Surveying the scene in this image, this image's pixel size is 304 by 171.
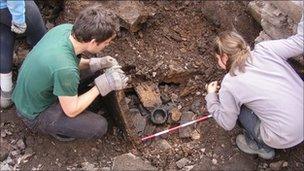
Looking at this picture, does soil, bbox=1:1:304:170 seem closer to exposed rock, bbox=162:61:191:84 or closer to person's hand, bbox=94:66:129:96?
exposed rock, bbox=162:61:191:84

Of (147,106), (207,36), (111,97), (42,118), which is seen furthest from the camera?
(207,36)

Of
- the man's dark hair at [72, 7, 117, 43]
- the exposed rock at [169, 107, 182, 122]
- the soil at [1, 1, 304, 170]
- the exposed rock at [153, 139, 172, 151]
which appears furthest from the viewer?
the exposed rock at [169, 107, 182, 122]

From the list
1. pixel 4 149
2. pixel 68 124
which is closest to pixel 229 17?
pixel 68 124

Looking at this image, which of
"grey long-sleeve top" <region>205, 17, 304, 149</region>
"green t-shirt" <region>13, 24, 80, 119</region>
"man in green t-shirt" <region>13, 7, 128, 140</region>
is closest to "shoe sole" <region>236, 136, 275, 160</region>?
"grey long-sleeve top" <region>205, 17, 304, 149</region>

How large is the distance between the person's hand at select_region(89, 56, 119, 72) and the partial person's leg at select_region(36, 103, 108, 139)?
0.42 metres

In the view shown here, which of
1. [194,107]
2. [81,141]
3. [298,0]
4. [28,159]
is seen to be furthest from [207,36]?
[28,159]

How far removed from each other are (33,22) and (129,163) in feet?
4.84

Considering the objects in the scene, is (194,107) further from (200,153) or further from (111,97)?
(111,97)

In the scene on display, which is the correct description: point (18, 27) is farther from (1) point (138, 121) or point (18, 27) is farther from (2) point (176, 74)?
(2) point (176, 74)

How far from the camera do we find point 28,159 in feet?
12.8

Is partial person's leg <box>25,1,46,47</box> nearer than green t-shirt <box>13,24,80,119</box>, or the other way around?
green t-shirt <box>13,24,80,119</box>

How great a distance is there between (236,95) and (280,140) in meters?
0.53

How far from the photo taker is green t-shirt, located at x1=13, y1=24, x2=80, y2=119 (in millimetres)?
3268

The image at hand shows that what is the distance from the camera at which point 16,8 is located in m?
3.51
